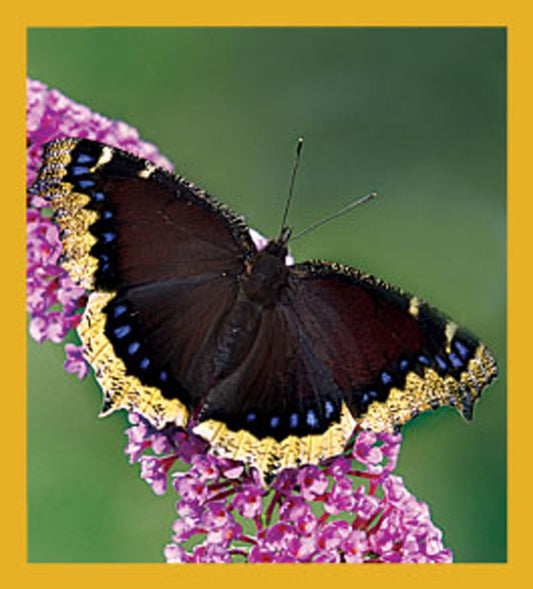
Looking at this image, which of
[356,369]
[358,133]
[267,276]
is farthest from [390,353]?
[358,133]

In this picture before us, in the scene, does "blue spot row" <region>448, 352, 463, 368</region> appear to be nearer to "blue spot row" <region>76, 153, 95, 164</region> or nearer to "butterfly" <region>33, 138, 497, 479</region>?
"butterfly" <region>33, 138, 497, 479</region>

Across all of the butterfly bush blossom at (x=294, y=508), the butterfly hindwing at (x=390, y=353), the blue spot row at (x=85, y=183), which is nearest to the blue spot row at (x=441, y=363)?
the butterfly hindwing at (x=390, y=353)

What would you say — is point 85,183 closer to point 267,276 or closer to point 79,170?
point 79,170

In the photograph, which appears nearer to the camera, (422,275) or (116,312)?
(116,312)

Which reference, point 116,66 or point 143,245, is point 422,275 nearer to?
point 116,66

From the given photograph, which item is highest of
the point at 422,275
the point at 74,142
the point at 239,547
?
the point at 422,275

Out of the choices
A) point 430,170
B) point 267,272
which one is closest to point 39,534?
point 267,272
